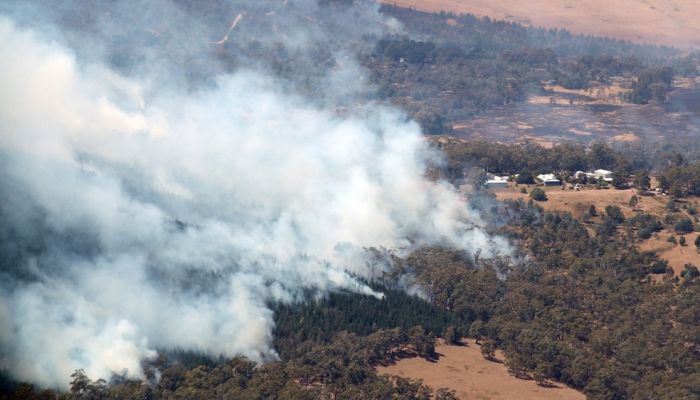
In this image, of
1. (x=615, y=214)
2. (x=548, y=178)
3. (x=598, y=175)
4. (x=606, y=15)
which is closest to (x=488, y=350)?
(x=615, y=214)

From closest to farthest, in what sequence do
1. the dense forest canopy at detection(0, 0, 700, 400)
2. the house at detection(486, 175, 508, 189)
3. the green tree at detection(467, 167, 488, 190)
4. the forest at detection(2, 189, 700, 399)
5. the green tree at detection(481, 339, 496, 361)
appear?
the forest at detection(2, 189, 700, 399)
the dense forest canopy at detection(0, 0, 700, 400)
the green tree at detection(481, 339, 496, 361)
the green tree at detection(467, 167, 488, 190)
the house at detection(486, 175, 508, 189)

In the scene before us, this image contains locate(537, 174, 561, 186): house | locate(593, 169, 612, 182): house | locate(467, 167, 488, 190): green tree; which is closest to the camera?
locate(467, 167, 488, 190): green tree

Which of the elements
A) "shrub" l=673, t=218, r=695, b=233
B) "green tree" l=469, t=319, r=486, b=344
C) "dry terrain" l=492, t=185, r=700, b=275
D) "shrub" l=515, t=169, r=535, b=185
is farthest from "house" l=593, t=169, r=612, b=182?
"green tree" l=469, t=319, r=486, b=344

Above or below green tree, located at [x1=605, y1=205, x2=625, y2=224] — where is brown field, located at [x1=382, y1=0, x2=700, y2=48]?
above

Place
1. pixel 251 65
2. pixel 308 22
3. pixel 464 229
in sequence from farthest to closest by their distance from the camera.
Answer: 1. pixel 308 22
2. pixel 251 65
3. pixel 464 229

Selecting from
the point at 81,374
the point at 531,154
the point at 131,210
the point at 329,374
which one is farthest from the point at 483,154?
the point at 81,374

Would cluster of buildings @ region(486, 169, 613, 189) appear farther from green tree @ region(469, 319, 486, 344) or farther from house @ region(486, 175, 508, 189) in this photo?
green tree @ region(469, 319, 486, 344)

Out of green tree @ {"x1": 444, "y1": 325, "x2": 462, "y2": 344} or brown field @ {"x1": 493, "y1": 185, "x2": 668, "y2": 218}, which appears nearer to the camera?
green tree @ {"x1": 444, "y1": 325, "x2": 462, "y2": 344}

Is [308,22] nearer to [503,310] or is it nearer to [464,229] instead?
[464,229]
